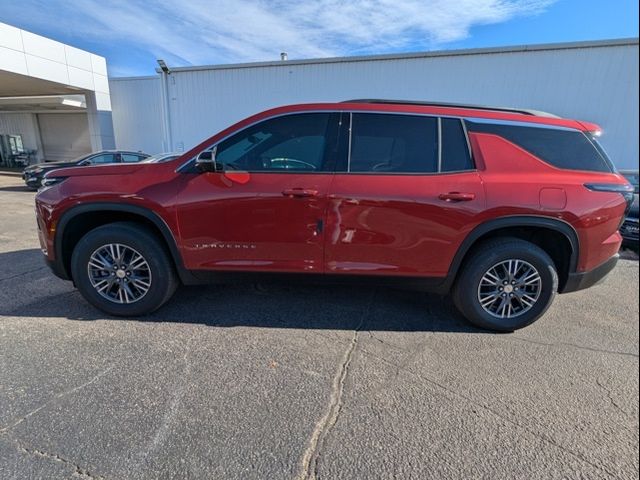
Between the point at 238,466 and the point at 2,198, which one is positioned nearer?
the point at 238,466

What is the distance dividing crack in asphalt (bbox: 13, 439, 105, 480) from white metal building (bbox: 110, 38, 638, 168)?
41.9 feet

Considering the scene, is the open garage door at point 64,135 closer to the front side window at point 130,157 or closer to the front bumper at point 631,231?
the front side window at point 130,157

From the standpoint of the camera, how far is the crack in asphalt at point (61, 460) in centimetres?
166

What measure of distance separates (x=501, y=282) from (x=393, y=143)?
5.23 ft

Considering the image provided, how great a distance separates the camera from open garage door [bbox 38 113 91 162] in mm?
23266

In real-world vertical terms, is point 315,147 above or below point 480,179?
above

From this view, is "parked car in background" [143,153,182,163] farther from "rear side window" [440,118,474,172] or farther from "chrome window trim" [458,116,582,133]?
"chrome window trim" [458,116,582,133]

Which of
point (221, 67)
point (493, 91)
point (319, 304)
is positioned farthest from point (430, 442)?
point (221, 67)

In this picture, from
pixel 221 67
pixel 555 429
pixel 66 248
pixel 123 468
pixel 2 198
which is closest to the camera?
pixel 123 468

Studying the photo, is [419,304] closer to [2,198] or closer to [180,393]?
[180,393]

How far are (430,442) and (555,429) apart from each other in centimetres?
81

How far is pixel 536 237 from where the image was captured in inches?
125

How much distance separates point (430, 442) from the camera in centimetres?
192

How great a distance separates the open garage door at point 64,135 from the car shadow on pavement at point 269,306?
24213 mm
